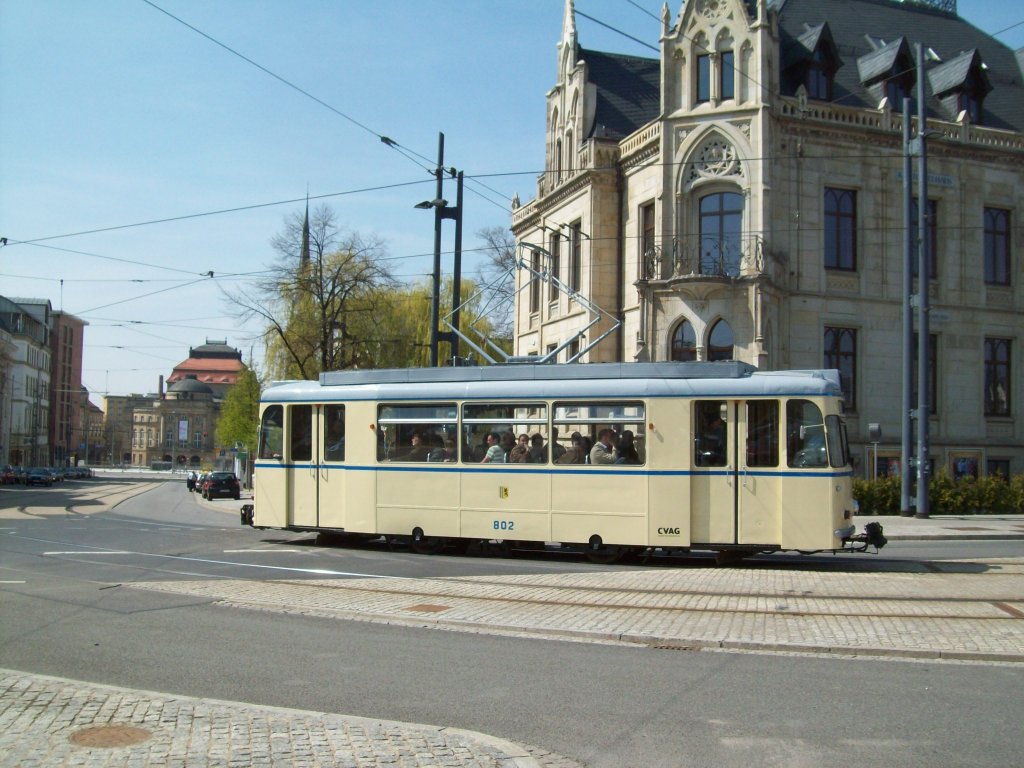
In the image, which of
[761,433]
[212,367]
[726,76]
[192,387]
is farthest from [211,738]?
[212,367]

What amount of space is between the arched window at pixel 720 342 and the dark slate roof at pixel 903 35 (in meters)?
9.30

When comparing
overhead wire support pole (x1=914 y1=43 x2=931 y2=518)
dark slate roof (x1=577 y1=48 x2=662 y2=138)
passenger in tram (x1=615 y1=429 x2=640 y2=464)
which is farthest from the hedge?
dark slate roof (x1=577 y1=48 x2=662 y2=138)

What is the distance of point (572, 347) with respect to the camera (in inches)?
1419

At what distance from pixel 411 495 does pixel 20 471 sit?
68697 millimetres

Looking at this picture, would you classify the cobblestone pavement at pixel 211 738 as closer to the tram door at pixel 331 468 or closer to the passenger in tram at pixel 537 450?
the passenger in tram at pixel 537 450

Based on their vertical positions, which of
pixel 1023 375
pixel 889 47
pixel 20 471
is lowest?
pixel 20 471

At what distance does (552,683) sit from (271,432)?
40.1 ft

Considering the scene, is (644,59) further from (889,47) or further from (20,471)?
(20,471)

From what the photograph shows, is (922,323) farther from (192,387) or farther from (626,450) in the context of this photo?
(192,387)

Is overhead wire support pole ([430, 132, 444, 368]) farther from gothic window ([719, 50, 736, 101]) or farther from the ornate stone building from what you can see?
gothic window ([719, 50, 736, 101])

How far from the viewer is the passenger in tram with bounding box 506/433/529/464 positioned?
16.5 m

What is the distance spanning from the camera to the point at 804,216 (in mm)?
31016

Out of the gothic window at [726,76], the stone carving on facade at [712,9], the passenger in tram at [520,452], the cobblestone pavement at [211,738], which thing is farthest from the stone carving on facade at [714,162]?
the cobblestone pavement at [211,738]

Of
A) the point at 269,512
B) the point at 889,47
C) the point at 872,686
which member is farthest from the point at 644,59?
the point at 872,686
